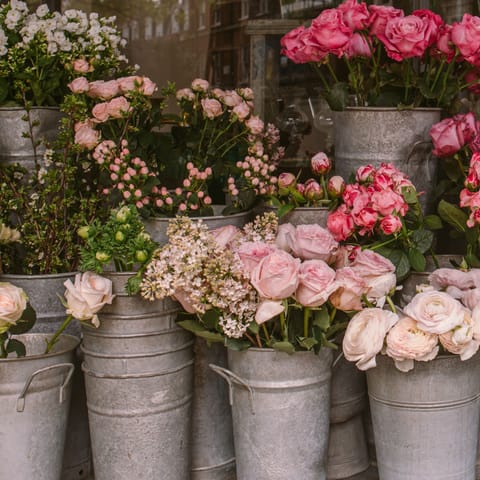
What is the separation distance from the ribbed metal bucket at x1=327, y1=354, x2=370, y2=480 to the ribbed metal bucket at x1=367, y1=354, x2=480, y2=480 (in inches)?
10.1

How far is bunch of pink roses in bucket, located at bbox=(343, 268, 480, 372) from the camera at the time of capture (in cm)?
155

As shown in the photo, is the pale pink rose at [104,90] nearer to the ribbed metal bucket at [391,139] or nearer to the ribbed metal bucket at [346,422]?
the ribbed metal bucket at [391,139]

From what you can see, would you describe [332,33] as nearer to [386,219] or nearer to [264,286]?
[386,219]

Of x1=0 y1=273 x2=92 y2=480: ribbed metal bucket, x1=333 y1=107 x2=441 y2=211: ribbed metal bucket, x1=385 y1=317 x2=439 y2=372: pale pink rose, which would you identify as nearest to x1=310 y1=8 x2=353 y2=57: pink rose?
x1=333 y1=107 x2=441 y2=211: ribbed metal bucket

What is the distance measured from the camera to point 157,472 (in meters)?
1.77

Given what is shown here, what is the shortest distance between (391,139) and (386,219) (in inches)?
13.1

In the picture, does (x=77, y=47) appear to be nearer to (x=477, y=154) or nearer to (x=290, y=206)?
(x=290, y=206)

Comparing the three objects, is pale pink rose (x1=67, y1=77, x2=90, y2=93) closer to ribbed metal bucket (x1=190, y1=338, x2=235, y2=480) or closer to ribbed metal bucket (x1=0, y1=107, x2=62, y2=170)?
ribbed metal bucket (x1=0, y1=107, x2=62, y2=170)

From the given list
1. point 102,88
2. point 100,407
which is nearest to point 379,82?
point 102,88

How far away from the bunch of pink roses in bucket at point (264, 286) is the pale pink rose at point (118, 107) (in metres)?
0.33

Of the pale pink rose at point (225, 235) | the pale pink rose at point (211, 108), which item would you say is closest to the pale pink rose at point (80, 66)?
the pale pink rose at point (211, 108)

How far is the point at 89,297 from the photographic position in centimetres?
164

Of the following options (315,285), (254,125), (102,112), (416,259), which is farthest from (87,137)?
(416,259)

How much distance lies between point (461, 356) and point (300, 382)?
0.31m
